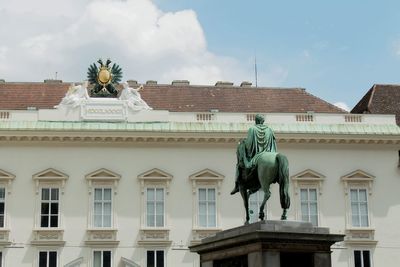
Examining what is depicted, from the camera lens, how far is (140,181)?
3772 centimetres

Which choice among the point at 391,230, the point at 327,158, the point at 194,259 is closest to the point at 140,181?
the point at 194,259

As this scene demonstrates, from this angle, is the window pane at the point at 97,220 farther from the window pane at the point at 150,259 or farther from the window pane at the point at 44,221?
the window pane at the point at 150,259

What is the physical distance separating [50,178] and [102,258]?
433 cm

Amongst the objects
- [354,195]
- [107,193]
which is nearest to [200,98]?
[107,193]

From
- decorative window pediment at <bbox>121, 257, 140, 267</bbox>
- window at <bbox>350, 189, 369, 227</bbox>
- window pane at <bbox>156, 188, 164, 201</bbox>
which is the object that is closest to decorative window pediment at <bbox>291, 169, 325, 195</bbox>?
window at <bbox>350, 189, 369, 227</bbox>

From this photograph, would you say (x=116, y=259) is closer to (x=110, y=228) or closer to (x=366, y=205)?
(x=110, y=228)

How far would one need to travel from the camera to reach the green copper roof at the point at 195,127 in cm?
3784

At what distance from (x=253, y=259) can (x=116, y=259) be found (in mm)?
21676

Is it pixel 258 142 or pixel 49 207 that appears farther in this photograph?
pixel 49 207

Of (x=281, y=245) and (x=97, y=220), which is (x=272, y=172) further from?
(x=97, y=220)

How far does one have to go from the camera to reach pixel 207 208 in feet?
125

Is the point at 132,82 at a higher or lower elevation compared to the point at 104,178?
higher

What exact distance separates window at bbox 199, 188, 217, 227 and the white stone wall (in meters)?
0.35

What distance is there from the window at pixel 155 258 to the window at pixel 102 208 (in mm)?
2304
